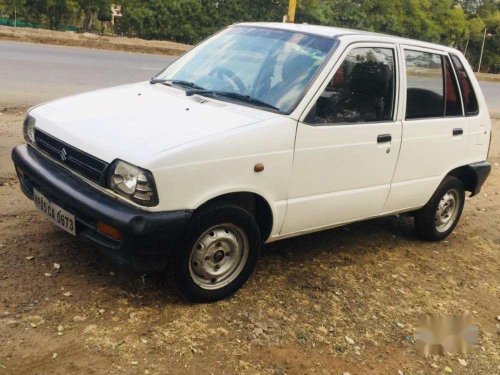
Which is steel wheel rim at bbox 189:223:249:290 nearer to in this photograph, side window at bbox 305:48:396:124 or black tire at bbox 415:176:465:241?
side window at bbox 305:48:396:124

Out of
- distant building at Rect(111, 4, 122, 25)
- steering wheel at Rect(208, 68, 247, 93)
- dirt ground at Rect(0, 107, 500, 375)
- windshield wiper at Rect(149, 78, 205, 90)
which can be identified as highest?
distant building at Rect(111, 4, 122, 25)

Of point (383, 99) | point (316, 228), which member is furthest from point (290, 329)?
point (383, 99)

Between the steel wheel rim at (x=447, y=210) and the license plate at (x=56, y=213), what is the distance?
342 centimetres

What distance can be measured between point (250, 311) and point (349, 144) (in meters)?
1.40

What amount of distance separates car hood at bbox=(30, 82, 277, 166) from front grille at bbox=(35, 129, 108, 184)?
0.04 meters

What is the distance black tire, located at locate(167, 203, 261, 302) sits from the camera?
343 centimetres

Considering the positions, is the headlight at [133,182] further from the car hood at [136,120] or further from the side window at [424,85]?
the side window at [424,85]

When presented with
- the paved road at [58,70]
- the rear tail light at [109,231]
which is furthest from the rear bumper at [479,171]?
the paved road at [58,70]

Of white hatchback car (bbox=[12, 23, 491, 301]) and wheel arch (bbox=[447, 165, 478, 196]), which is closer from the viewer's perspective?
white hatchback car (bbox=[12, 23, 491, 301])

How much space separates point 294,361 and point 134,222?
48.6 inches

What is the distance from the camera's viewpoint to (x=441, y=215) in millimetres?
5453

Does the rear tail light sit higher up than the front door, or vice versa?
the front door

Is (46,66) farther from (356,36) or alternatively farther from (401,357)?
(401,357)

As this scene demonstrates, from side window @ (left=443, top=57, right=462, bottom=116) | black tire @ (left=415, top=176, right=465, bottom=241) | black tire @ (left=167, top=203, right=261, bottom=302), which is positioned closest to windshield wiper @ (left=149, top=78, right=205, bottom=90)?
black tire @ (left=167, top=203, right=261, bottom=302)
